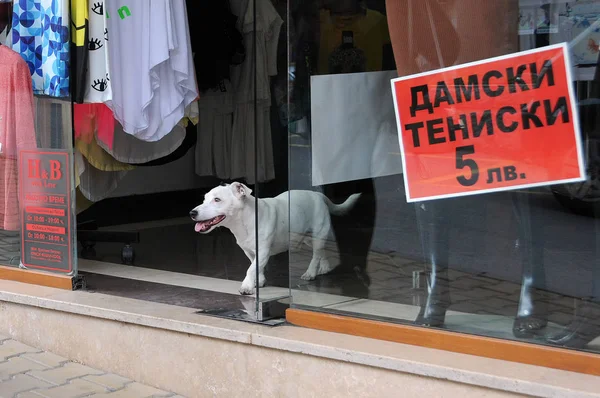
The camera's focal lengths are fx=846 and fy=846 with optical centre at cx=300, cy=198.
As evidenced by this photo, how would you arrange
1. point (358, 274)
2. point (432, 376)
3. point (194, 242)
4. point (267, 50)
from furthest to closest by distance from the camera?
point (194, 242), point (267, 50), point (358, 274), point (432, 376)

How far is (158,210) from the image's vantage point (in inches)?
282

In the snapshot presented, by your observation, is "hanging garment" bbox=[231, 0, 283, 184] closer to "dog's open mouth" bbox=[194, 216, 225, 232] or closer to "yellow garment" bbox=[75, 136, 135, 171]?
"dog's open mouth" bbox=[194, 216, 225, 232]

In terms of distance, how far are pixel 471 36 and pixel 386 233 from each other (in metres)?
0.87

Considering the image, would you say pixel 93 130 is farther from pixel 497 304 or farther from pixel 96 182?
pixel 497 304

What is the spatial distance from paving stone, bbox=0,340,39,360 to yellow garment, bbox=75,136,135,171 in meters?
1.22

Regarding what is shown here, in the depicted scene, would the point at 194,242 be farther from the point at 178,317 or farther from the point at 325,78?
the point at 325,78

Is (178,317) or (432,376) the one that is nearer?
(432,376)

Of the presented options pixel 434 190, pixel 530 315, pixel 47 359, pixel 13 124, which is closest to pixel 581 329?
pixel 530 315

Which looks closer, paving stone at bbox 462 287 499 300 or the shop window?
the shop window

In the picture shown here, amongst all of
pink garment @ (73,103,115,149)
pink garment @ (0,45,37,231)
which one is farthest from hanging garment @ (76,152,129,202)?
pink garment @ (0,45,37,231)

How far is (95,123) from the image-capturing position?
501 centimetres

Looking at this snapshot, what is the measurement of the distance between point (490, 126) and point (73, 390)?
6.99ft

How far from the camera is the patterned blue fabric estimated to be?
4266 millimetres

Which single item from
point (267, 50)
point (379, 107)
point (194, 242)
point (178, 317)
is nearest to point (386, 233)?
point (379, 107)
